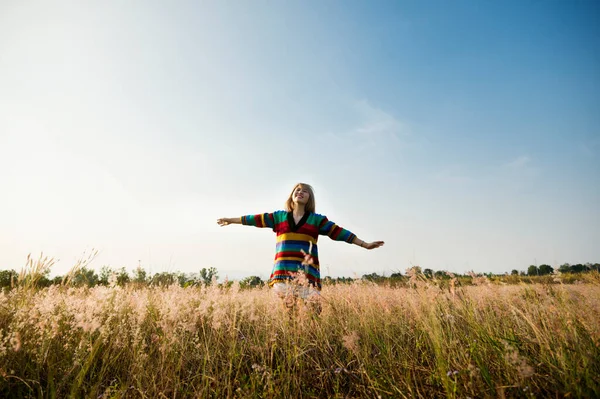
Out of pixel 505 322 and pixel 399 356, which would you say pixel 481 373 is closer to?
pixel 399 356

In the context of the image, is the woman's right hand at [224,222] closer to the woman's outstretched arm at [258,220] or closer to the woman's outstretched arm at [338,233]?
the woman's outstretched arm at [258,220]

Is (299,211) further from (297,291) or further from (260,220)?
(297,291)

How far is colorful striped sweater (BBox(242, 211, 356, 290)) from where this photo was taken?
386 cm

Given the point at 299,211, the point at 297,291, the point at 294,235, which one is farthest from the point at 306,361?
the point at 299,211

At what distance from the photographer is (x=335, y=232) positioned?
4.15 meters

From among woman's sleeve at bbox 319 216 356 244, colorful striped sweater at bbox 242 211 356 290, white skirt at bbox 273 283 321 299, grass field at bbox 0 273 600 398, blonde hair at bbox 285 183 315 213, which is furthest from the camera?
blonde hair at bbox 285 183 315 213

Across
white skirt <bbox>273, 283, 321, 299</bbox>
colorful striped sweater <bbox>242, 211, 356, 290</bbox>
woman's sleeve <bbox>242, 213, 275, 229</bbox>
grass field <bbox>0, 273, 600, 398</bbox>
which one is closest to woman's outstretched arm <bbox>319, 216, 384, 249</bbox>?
colorful striped sweater <bbox>242, 211, 356, 290</bbox>

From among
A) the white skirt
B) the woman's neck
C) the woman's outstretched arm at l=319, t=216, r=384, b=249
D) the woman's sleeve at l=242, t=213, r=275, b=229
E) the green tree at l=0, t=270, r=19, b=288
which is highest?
the woman's neck

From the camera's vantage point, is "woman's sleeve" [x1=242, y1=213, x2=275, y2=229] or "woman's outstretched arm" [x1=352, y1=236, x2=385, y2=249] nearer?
"woman's outstretched arm" [x1=352, y1=236, x2=385, y2=249]

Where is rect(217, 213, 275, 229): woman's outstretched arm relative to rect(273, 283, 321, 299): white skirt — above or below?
above

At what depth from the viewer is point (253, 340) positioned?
2742 mm

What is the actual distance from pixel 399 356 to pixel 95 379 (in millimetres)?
2509

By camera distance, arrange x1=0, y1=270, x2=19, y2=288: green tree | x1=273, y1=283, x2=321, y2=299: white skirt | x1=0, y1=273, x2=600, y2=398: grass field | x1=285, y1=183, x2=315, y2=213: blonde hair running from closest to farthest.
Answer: x1=0, y1=273, x2=600, y2=398: grass field → x1=273, y1=283, x2=321, y2=299: white skirt → x1=285, y1=183, x2=315, y2=213: blonde hair → x1=0, y1=270, x2=19, y2=288: green tree

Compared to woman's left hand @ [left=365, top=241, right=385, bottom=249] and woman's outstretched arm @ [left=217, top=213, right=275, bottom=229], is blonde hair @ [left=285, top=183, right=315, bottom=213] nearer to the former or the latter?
woman's outstretched arm @ [left=217, top=213, right=275, bottom=229]
